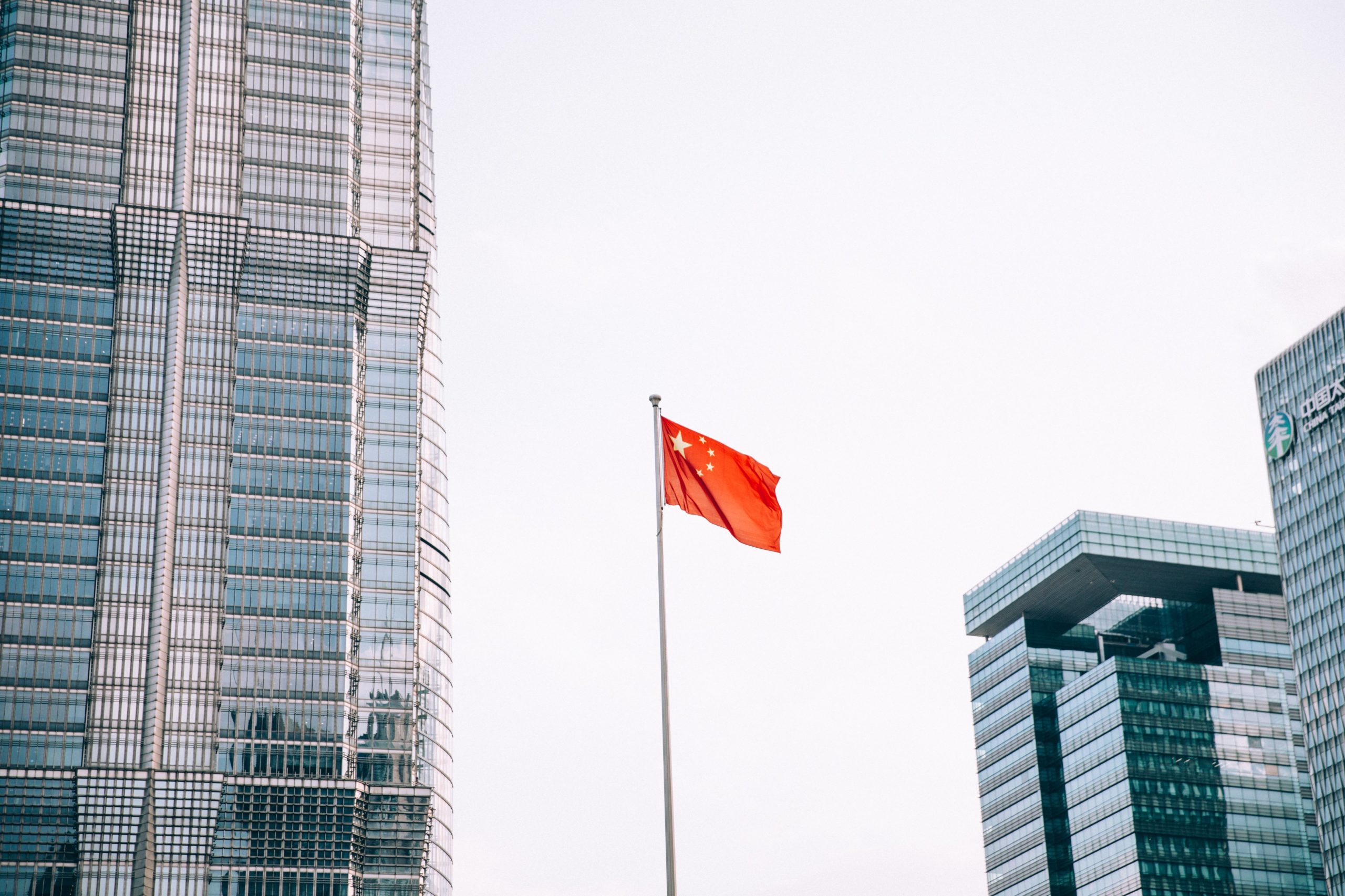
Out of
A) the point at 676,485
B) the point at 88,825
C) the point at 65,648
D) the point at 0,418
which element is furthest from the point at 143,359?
the point at 676,485

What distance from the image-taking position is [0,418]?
17238 centimetres

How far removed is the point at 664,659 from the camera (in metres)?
57.6

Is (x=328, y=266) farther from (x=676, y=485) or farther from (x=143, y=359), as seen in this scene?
(x=676, y=485)

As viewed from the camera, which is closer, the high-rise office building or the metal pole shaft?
→ the metal pole shaft

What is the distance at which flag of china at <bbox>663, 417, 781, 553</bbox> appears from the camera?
205 ft

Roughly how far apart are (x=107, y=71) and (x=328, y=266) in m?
30.4

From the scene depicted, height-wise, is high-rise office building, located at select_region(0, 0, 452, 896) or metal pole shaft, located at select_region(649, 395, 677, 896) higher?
high-rise office building, located at select_region(0, 0, 452, 896)

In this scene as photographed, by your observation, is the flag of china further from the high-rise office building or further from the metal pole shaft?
the high-rise office building

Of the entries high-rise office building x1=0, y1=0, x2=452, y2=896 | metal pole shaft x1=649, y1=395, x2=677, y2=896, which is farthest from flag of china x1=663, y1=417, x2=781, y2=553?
high-rise office building x1=0, y1=0, x2=452, y2=896

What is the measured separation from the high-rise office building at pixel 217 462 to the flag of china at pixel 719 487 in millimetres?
111828

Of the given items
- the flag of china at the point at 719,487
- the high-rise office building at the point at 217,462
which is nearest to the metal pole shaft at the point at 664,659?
the flag of china at the point at 719,487

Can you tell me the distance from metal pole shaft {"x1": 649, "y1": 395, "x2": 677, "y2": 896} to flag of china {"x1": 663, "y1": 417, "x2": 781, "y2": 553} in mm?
773

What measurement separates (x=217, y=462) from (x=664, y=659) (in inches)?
4947

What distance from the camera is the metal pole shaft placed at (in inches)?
2098
